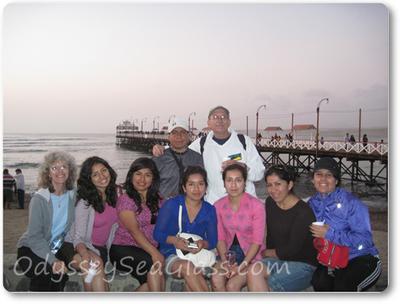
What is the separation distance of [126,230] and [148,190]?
1.35ft

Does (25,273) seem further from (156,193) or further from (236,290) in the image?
(236,290)

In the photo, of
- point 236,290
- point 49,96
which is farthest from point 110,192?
point 49,96

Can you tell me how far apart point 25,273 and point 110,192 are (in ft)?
3.61

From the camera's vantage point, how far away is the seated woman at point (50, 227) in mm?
3533

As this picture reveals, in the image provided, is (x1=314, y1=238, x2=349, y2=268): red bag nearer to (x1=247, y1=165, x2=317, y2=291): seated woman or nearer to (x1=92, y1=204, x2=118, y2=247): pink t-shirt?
(x1=247, y1=165, x2=317, y2=291): seated woman

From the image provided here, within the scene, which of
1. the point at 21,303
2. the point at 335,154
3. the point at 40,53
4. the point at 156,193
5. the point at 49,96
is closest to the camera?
the point at 156,193

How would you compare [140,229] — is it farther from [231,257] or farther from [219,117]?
[219,117]

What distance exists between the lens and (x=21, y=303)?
3977 mm

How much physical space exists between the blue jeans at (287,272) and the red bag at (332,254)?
130 mm

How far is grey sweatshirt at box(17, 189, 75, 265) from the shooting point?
3.52 meters

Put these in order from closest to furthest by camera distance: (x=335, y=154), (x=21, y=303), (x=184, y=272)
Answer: (x=184, y=272), (x=21, y=303), (x=335, y=154)

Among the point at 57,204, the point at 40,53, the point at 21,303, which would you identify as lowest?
the point at 21,303

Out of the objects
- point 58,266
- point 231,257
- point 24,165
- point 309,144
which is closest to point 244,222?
point 231,257

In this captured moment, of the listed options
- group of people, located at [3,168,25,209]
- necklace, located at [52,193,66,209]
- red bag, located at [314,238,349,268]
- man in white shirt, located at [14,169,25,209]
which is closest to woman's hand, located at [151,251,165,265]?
necklace, located at [52,193,66,209]
